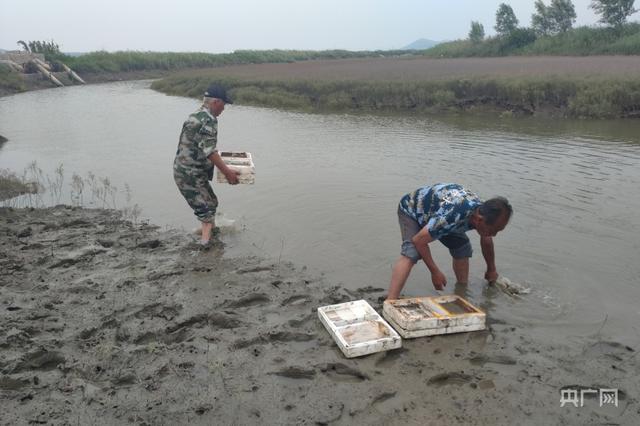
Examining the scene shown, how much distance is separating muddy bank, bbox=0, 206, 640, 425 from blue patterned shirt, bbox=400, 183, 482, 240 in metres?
0.86

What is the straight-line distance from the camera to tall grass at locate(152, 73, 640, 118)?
47.6 ft

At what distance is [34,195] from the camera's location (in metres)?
8.03

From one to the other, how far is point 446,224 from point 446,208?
13 cm

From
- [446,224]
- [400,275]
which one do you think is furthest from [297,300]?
[446,224]

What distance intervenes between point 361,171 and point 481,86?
32.8ft

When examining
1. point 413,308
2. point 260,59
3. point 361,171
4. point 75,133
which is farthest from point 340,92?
point 260,59

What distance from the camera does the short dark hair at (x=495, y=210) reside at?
143 inches

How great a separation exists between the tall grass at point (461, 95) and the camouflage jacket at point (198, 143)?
42.0ft

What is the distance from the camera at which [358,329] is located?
386 centimetres

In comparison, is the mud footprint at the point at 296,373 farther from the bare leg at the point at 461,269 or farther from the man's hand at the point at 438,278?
the bare leg at the point at 461,269

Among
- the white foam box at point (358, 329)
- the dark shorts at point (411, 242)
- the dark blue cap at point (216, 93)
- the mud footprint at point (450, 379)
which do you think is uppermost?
the dark blue cap at point (216, 93)

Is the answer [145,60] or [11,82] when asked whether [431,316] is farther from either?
[145,60]

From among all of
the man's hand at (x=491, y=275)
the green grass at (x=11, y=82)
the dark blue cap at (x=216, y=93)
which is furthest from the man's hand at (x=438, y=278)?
the green grass at (x=11, y=82)

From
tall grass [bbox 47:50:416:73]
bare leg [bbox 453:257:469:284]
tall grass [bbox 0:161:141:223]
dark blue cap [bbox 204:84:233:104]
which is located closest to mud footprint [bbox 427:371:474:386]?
bare leg [bbox 453:257:469:284]
